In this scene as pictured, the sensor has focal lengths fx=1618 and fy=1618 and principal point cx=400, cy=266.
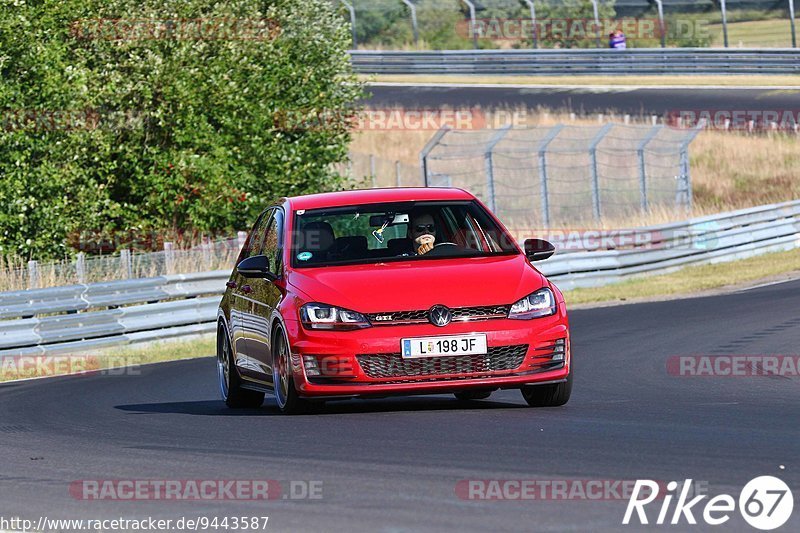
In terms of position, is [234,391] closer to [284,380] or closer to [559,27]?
[284,380]

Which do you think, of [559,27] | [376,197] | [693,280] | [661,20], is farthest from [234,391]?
[559,27]

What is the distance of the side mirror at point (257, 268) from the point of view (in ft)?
36.5

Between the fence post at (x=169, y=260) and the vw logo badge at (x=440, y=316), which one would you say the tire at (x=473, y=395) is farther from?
the fence post at (x=169, y=260)

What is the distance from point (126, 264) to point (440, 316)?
1280 cm

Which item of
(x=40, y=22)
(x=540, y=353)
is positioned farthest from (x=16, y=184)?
(x=540, y=353)

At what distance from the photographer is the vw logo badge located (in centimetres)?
1002

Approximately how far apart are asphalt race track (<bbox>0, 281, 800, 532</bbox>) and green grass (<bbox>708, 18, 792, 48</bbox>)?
43.3 metres

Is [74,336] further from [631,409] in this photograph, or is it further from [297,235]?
[631,409]

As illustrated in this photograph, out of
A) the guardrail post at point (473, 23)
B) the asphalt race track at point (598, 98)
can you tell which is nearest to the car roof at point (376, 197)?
the asphalt race track at point (598, 98)

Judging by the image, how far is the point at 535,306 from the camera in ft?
33.9

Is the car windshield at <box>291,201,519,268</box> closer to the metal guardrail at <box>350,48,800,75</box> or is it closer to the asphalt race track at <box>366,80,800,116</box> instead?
the asphalt race track at <box>366,80,800,116</box>

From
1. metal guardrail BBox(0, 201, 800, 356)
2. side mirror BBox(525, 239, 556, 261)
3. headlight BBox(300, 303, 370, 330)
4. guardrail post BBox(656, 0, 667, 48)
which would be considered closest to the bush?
metal guardrail BBox(0, 201, 800, 356)

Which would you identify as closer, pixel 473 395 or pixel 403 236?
pixel 403 236

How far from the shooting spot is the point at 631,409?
A: 10477 millimetres
